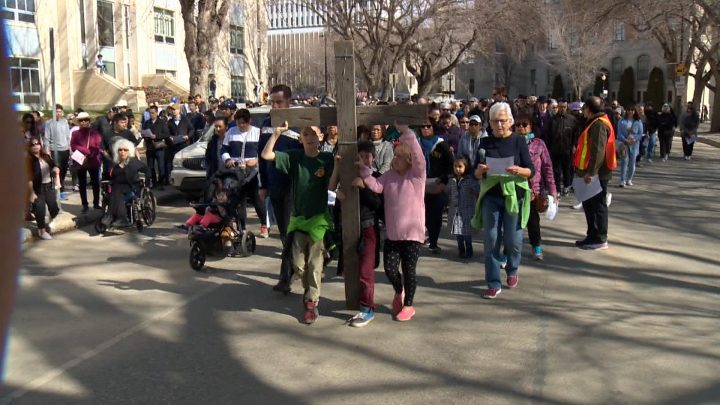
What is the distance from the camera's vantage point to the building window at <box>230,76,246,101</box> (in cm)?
5816

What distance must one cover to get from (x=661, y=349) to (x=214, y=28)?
1920 cm

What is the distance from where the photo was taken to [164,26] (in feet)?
161

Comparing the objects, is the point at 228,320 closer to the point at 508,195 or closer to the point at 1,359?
the point at 508,195

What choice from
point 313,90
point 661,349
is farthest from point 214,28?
point 313,90

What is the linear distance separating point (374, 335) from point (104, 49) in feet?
138

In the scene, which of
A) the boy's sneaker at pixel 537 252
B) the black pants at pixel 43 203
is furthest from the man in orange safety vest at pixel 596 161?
the black pants at pixel 43 203

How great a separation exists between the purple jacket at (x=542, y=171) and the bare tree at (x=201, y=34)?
1547cm

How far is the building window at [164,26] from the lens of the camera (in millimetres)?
48125

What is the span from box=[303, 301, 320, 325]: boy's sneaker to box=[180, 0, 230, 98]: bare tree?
17078 millimetres

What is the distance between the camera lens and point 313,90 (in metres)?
82.9

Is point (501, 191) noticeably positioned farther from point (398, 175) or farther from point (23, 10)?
point (23, 10)

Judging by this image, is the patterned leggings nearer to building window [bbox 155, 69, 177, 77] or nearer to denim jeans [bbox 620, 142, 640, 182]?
denim jeans [bbox 620, 142, 640, 182]

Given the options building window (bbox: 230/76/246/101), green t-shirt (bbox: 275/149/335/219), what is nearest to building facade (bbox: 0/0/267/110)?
building window (bbox: 230/76/246/101)

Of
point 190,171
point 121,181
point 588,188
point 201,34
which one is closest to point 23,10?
point 201,34
